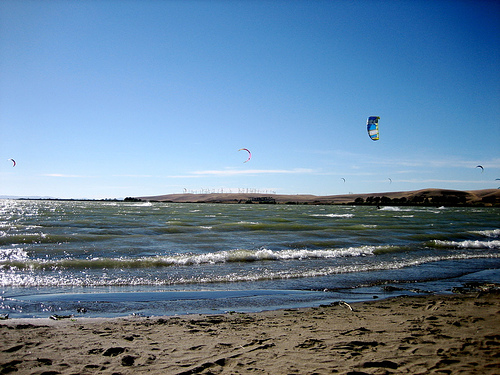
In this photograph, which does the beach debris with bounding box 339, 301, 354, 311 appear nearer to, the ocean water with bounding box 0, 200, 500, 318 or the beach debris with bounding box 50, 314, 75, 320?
the ocean water with bounding box 0, 200, 500, 318

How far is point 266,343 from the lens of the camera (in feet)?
14.1

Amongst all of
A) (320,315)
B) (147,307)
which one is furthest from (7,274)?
(320,315)

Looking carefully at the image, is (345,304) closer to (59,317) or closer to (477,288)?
(477,288)

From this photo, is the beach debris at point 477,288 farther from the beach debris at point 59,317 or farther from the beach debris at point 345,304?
the beach debris at point 59,317

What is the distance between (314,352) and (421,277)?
654cm

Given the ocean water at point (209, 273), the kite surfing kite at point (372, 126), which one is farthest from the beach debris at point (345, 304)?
the kite surfing kite at point (372, 126)

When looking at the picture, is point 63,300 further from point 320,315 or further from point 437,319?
point 437,319

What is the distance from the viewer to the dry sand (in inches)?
142

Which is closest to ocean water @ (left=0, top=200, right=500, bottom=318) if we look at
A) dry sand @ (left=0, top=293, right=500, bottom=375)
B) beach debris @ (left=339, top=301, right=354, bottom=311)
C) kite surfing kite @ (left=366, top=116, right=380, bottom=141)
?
beach debris @ (left=339, top=301, right=354, bottom=311)

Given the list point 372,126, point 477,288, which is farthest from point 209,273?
point 372,126

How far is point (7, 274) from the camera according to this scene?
877 cm

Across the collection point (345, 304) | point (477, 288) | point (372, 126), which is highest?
point (372, 126)

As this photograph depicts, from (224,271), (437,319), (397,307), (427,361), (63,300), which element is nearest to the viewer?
(427,361)

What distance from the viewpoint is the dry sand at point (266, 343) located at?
11.8 ft
